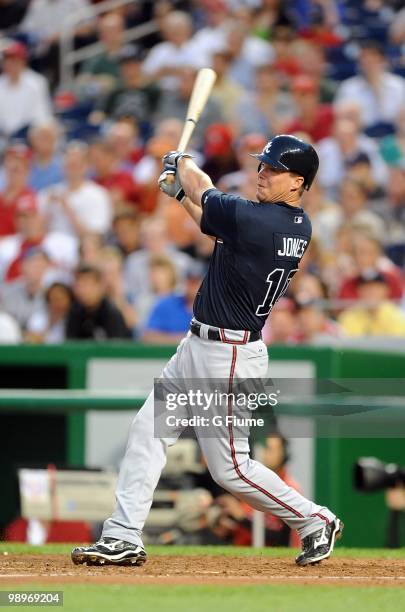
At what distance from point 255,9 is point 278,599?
37.3 feet

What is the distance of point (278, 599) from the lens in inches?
199

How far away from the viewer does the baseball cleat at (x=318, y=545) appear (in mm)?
6070

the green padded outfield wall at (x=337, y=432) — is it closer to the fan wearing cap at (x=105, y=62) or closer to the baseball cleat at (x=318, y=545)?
the baseball cleat at (x=318, y=545)

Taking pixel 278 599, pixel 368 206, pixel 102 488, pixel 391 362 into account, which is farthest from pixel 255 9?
pixel 278 599

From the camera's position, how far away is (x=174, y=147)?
13.4m

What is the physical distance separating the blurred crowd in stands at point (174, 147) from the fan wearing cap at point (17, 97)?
0.05 ft

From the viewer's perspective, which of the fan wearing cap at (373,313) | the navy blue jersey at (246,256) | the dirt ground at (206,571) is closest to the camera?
the dirt ground at (206,571)

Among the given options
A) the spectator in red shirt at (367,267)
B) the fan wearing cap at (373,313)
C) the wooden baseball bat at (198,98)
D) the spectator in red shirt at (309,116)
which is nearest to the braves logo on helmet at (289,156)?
the wooden baseball bat at (198,98)

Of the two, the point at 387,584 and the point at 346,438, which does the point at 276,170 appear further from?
the point at 346,438

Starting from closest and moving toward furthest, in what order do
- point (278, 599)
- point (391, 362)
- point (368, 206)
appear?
point (278, 599) → point (391, 362) → point (368, 206)

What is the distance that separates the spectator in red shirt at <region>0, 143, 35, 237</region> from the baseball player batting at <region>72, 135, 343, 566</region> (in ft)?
24.7

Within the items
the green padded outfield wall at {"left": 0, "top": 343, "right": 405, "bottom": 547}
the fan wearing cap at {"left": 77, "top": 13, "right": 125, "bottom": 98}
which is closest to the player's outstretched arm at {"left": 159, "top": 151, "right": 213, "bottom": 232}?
the green padded outfield wall at {"left": 0, "top": 343, "right": 405, "bottom": 547}

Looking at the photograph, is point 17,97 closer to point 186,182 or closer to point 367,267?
point 367,267

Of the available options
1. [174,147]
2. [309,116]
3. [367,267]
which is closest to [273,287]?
[367,267]
